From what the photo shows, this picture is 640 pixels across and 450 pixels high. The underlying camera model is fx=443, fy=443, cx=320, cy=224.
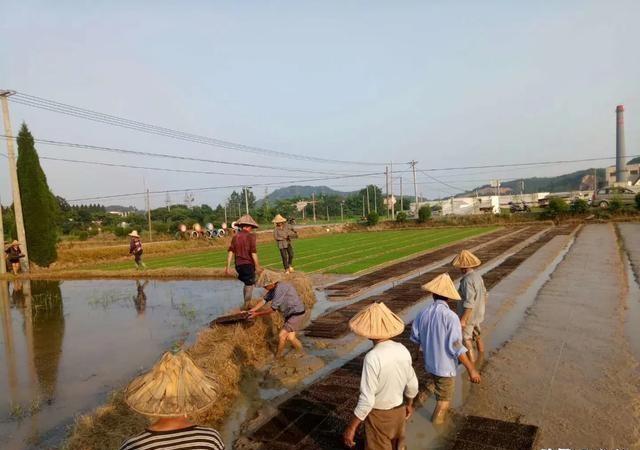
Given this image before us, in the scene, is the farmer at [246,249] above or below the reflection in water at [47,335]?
above

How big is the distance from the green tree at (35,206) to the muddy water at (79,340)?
7.72m

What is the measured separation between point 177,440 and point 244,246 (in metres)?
6.11

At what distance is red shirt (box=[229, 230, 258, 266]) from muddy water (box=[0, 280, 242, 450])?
1.78 m

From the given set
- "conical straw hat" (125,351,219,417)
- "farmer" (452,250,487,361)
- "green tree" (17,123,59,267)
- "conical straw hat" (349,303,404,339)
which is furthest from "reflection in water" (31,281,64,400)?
"green tree" (17,123,59,267)

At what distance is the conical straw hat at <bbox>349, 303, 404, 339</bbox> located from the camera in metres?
3.21

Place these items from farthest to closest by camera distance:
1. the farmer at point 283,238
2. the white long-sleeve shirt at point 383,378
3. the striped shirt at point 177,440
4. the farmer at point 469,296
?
1. the farmer at point 283,238
2. the farmer at point 469,296
3. the white long-sleeve shirt at point 383,378
4. the striped shirt at point 177,440

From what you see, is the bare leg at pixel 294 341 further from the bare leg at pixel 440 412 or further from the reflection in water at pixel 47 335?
the reflection in water at pixel 47 335

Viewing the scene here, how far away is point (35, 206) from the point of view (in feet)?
76.5

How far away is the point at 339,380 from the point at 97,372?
378 centimetres

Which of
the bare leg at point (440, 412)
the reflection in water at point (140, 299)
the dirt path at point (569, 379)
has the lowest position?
the reflection in water at point (140, 299)

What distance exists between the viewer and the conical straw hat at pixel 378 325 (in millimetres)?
3211

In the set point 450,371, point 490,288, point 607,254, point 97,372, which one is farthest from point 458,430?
point 607,254

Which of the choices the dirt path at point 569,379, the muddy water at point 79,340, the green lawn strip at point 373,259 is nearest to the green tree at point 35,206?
the muddy water at point 79,340

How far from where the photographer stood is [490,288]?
1140cm
